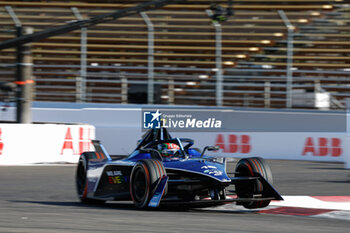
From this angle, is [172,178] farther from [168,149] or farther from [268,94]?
[268,94]

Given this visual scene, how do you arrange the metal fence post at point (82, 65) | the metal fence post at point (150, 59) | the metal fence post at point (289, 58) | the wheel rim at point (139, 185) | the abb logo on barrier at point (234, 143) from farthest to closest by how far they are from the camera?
1. the metal fence post at point (82, 65)
2. the metal fence post at point (150, 59)
3. the metal fence post at point (289, 58)
4. the abb logo on barrier at point (234, 143)
5. the wheel rim at point (139, 185)

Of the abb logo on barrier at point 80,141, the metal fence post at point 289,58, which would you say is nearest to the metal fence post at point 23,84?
the abb logo on barrier at point 80,141

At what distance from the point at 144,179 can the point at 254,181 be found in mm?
1296

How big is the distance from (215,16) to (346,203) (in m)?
11.3

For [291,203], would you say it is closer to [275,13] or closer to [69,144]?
[69,144]

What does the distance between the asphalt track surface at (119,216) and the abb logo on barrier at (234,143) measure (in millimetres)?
4906

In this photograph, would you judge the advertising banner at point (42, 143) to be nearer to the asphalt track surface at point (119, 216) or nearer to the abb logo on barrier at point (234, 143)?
the abb logo on barrier at point (234, 143)

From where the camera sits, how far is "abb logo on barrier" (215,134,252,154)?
16.8 m

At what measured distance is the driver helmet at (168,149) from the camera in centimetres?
838

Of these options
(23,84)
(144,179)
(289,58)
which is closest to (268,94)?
(289,58)

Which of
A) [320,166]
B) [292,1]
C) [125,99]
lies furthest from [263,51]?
[320,166]

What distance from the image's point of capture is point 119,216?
23.4 feet

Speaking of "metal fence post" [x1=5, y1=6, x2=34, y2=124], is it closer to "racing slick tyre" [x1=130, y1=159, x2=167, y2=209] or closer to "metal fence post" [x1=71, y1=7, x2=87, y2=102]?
"metal fence post" [x1=71, y1=7, x2=87, y2=102]

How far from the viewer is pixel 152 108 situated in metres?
18.3
